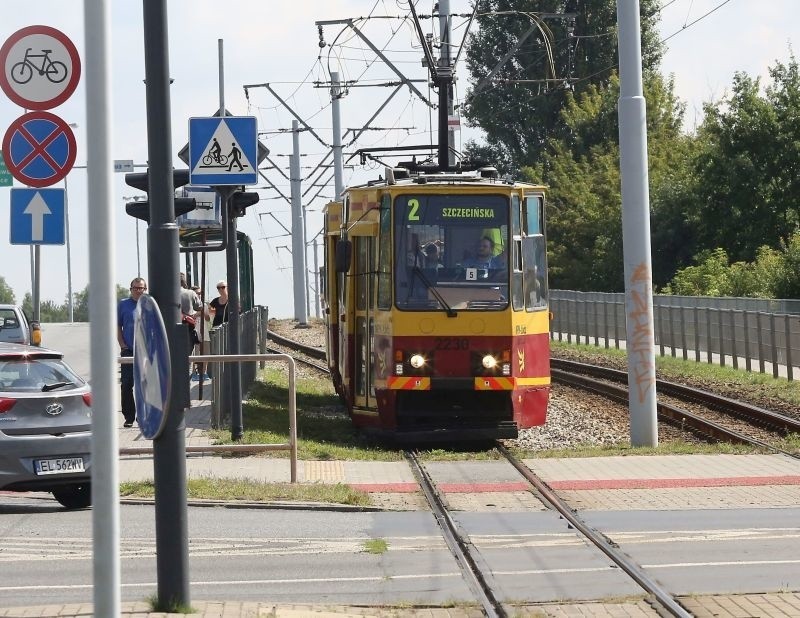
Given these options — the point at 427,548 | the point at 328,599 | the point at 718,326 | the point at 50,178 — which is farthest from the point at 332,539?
the point at 718,326

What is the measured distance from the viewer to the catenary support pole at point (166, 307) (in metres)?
7.91

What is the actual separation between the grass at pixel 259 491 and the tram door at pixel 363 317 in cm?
439

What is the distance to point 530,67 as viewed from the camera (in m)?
72.8

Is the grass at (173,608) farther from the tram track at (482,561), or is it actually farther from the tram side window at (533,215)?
the tram side window at (533,215)

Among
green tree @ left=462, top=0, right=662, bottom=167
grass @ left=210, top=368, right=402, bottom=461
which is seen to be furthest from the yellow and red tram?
green tree @ left=462, top=0, right=662, bottom=167

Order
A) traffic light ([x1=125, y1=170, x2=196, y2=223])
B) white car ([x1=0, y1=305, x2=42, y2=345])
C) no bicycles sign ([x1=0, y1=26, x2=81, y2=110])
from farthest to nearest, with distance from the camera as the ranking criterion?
white car ([x1=0, y1=305, x2=42, y2=345]) < traffic light ([x1=125, y1=170, x2=196, y2=223]) < no bicycles sign ([x1=0, y1=26, x2=81, y2=110])

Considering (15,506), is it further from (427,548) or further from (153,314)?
(153,314)

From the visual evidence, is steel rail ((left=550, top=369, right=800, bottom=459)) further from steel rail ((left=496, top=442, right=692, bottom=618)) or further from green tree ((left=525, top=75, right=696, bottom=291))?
green tree ((left=525, top=75, right=696, bottom=291))

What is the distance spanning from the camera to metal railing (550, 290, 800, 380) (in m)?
30.6

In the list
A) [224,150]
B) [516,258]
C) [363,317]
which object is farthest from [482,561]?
[363,317]

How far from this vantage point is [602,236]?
58656mm

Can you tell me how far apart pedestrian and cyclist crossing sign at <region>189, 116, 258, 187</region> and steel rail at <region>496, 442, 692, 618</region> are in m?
4.08

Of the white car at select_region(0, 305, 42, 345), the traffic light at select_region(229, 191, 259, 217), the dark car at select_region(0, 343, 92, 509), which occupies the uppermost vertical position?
the traffic light at select_region(229, 191, 259, 217)

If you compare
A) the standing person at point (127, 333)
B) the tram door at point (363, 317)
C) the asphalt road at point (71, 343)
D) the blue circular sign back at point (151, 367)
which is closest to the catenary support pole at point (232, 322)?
the standing person at point (127, 333)
